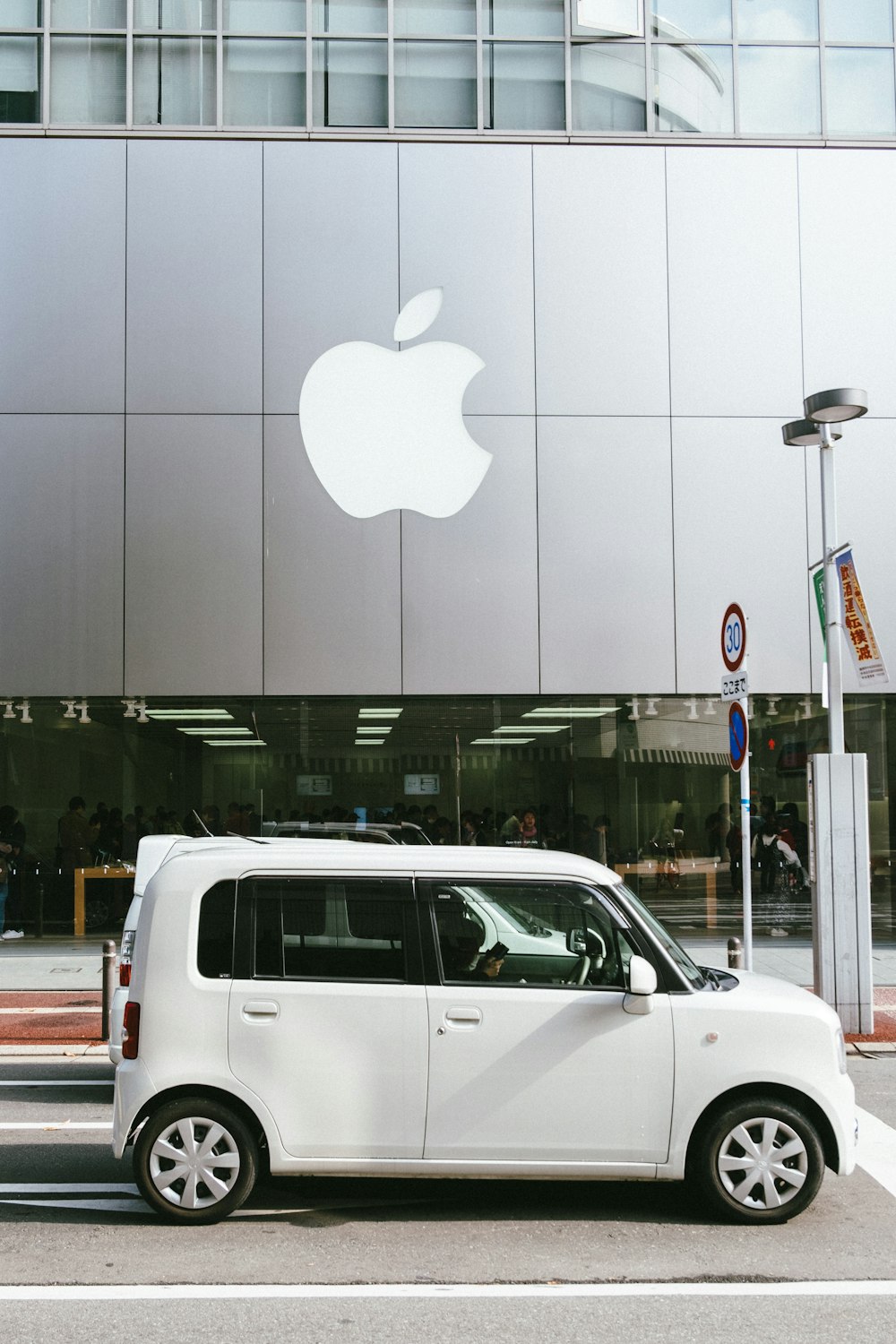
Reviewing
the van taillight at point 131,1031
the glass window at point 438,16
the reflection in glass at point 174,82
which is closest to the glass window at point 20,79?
the reflection in glass at point 174,82

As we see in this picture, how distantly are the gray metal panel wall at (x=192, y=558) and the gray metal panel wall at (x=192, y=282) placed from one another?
51 cm

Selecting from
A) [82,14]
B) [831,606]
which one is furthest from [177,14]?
[831,606]

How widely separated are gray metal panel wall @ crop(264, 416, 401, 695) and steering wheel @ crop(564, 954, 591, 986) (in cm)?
1001

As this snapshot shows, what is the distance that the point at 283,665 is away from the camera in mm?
15531

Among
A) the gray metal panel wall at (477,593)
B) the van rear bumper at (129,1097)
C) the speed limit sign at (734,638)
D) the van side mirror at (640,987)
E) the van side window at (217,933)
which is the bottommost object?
the van rear bumper at (129,1097)

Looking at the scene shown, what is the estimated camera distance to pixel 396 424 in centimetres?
1594

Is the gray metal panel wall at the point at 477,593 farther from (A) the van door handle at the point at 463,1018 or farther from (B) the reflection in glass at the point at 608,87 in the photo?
(A) the van door handle at the point at 463,1018

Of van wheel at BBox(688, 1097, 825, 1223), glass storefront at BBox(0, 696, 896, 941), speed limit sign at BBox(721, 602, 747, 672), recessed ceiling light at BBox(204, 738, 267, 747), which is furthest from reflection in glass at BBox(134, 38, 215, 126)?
van wheel at BBox(688, 1097, 825, 1223)

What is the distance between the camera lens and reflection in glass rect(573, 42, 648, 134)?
16328 mm

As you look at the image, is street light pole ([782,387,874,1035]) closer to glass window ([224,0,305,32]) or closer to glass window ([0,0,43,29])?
glass window ([224,0,305,32])

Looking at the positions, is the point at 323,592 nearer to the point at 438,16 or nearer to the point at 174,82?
the point at 174,82

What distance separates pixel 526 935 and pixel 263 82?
14340 mm

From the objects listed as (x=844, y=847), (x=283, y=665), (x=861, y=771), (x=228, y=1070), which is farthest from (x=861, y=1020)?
(x=283, y=665)

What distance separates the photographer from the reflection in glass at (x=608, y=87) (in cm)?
1633
